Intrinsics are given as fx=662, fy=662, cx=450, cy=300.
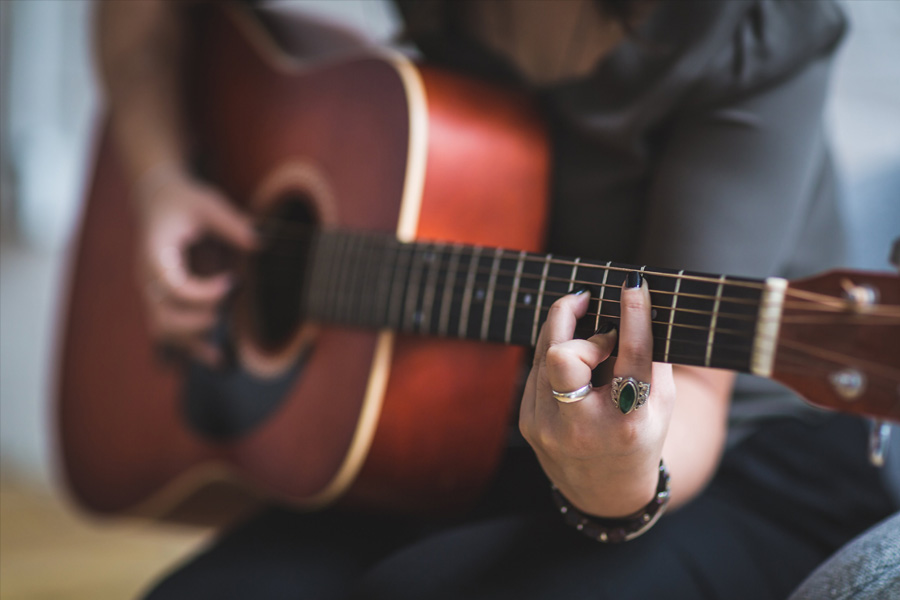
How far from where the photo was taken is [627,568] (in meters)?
0.46

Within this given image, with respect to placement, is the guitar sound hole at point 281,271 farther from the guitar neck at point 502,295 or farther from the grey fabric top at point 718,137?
the grey fabric top at point 718,137

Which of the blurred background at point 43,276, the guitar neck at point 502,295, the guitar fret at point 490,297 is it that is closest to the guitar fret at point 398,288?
the guitar neck at point 502,295

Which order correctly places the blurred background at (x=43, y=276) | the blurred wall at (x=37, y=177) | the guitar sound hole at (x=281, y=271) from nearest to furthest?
the guitar sound hole at (x=281, y=271), the blurred background at (x=43, y=276), the blurred wall at (x=37, y=177)

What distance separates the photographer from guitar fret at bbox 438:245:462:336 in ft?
1.59

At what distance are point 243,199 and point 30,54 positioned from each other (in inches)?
45.3

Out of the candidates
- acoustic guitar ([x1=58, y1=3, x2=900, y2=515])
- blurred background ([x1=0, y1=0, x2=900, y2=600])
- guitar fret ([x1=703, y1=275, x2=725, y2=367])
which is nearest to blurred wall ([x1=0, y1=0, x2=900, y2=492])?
blurred background ([x1=0, y1=0, x2=900, y2=600])

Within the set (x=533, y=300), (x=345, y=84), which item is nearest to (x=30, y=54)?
(x=345, y=84)

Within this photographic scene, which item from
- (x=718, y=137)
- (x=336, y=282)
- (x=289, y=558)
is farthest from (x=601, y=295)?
(x=289, y=558)

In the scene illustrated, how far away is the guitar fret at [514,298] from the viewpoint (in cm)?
41

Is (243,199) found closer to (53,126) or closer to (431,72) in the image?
(431,72)

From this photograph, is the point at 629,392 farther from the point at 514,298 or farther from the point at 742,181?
the point at 742,181

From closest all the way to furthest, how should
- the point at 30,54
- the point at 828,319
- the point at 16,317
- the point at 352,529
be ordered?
the point at 828,319
the point at 352,529
the point at 30,54
the point at 16,317

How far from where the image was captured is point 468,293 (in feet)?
1.53

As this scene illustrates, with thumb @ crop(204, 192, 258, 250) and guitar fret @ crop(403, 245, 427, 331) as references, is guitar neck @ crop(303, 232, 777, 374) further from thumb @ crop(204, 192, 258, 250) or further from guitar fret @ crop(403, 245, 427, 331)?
thumb @ crop(204, 192, 258, 250)
